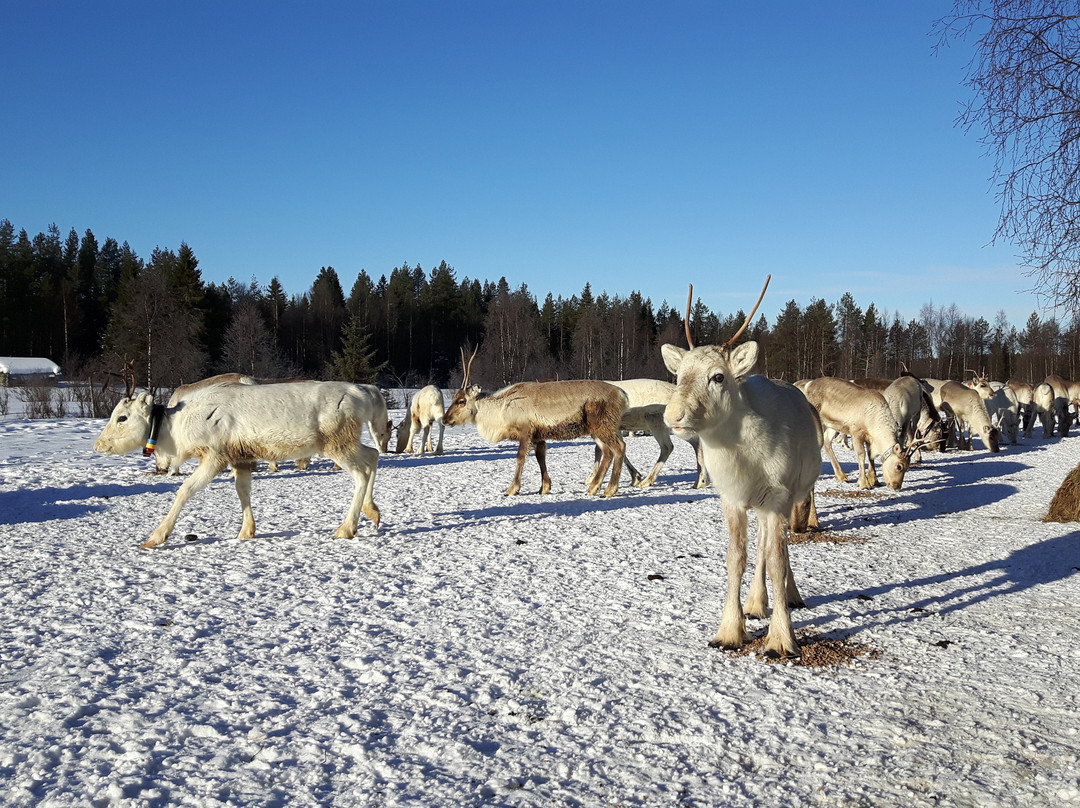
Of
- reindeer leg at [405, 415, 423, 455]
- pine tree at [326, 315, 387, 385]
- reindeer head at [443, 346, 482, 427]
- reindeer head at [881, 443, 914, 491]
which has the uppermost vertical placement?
pine tree at [326, 315, 387, 385]

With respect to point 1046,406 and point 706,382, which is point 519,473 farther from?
point 1046,406

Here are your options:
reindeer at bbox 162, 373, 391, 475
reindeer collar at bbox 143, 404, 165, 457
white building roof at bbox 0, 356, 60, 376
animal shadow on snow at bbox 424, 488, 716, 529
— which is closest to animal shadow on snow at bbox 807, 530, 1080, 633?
animal shadow on snow at bbox 424, 488, 716, 529

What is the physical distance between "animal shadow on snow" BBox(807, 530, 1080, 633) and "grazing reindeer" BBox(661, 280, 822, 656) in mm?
980

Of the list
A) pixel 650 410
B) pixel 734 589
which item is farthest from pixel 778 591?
pixel 650 410

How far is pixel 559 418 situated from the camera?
1241cm

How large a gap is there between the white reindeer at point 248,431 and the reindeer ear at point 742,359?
492cm

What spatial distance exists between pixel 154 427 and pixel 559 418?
6.26 meters

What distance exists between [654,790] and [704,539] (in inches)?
220

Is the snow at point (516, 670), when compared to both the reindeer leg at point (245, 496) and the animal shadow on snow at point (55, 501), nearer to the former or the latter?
the reindeer leg at point (245, 496)

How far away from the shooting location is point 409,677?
4.50 m

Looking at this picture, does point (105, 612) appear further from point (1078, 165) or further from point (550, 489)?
point (1078, 165)

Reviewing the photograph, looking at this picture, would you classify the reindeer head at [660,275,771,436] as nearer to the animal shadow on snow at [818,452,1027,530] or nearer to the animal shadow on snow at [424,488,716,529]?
the animal shadow on snow at [424,488,716,529]

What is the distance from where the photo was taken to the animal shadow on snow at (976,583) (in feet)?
19.2

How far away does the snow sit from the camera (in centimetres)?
331
